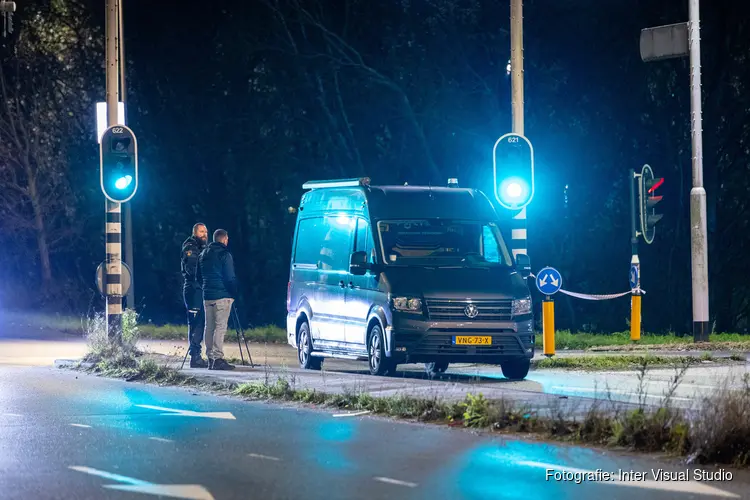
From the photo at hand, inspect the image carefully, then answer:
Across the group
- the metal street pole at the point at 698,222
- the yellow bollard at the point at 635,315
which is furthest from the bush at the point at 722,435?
the yellow bollard at the point at 635,315

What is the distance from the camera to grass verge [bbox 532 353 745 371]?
21.8 meters

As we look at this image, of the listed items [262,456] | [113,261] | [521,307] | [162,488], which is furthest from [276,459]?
[113,261]

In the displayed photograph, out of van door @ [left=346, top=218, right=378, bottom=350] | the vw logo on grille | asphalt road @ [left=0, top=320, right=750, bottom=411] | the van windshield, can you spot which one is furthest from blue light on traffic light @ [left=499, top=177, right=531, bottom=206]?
the vw logo on grille

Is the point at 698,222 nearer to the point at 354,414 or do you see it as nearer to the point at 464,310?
the point at 464,310

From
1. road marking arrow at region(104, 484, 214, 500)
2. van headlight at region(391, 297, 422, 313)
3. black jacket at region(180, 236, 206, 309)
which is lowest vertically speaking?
road marking arrow at region(104, 484, 214, 500)

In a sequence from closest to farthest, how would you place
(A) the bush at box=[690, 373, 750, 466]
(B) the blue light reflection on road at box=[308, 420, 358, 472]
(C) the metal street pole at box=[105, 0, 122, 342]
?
(A) the bush at box=[690, 373, 750, 466] < (B) the blue light reflection on road at box=[308, 420, 358, 472] < (C) the metal street pole at box=[105, 0, 122, 342]

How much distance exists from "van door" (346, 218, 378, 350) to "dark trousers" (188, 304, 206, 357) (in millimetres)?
2336

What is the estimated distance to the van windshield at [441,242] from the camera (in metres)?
20.5

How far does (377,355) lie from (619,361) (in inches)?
163

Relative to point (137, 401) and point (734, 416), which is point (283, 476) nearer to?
point (734, 416)

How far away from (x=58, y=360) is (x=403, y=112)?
53.6ft

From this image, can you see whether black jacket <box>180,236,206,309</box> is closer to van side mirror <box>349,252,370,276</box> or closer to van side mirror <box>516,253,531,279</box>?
van side mirror <box>349,252,370,276</box>

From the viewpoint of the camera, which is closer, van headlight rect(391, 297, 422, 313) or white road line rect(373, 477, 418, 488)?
white road line rect(373, 477, 418, 488)

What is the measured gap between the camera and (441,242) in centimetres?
2075
